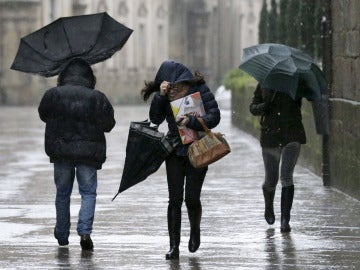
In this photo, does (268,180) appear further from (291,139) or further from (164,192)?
(164,192)

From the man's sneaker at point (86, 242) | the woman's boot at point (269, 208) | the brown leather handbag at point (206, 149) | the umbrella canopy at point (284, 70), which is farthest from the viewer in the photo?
the woman's boot at point (269, 208)

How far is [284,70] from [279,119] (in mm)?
456

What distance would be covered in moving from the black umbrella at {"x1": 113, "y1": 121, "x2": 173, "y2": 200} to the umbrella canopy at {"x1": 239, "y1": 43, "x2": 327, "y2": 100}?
196cm

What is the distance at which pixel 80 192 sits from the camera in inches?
498

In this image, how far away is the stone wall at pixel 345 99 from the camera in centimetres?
1725

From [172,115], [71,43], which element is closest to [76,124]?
[71,43]

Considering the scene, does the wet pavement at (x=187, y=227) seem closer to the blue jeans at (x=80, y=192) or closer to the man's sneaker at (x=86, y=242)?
the man's sneaker at (x=86, y=242)

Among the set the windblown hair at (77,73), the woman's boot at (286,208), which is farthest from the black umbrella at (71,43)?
the woman's boot at (286,208)

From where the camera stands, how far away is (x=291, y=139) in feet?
45.9

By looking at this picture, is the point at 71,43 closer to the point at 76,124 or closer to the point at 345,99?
the point at 76,124

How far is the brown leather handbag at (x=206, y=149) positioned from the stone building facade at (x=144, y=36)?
135 ft

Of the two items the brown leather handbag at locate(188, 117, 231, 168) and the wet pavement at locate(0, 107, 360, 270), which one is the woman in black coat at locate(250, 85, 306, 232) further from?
the brown leather handbag at locate(188, 117, 231, 168)

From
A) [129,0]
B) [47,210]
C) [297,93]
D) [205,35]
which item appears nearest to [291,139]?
[297,93]

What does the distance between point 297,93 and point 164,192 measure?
4.56 meters
